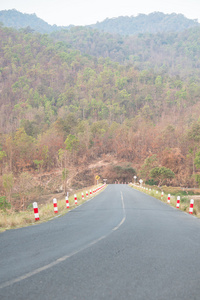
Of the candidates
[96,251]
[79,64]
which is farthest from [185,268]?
[79,64]

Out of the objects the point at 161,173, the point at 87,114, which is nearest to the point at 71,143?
the point at 161,173

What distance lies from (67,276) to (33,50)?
204 meters

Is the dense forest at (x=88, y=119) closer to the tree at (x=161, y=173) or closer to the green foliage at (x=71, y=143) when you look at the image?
the tree at (x=161, y=173)

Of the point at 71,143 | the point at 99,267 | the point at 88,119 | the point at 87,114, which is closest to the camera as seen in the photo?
the point at 99,267

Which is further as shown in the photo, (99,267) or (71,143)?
(71,143)

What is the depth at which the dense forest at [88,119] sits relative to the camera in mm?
74375

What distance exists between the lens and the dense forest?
74375 millimetres

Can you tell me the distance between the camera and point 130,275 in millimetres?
4574

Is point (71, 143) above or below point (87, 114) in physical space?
below

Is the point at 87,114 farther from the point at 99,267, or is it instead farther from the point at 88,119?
the point at 99,267

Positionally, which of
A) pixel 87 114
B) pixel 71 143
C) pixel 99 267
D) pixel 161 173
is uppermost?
pixel 87 114

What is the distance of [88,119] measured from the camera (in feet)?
451

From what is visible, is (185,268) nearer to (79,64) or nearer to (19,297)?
(19,297)

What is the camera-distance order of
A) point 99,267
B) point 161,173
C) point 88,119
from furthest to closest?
1. point 88,119
2. point 161,173
3. point 99,267
